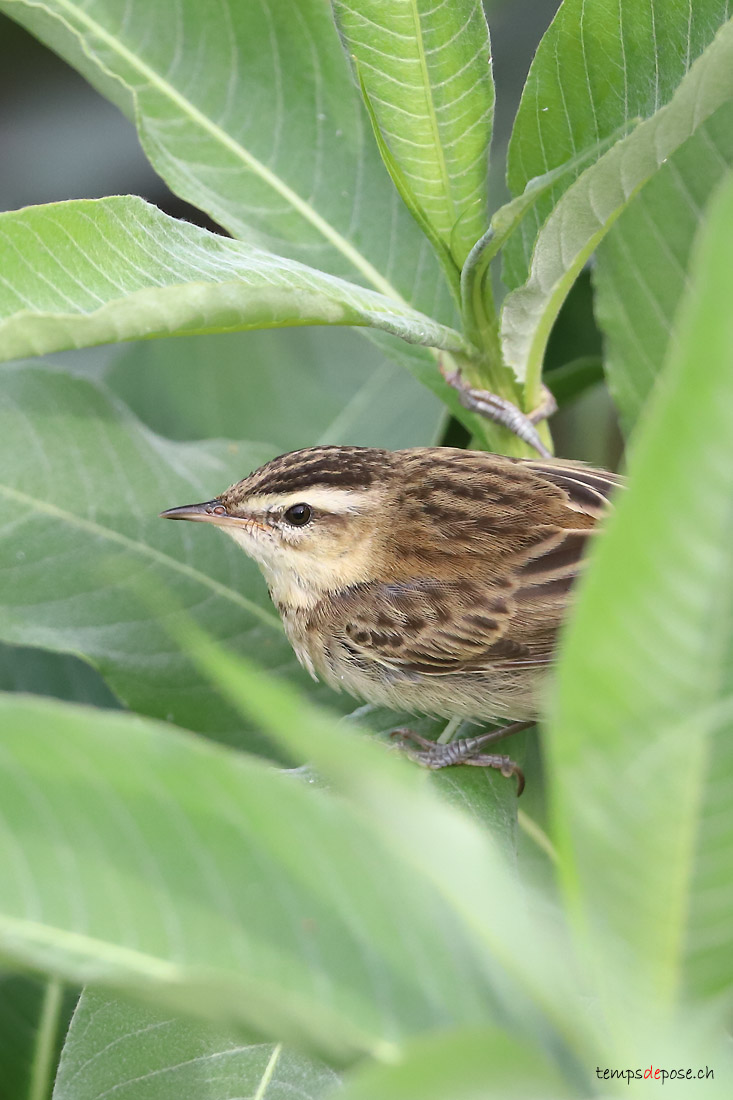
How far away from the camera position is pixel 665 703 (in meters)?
0.81

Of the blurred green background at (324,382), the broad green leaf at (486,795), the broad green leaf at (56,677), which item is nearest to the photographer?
the broad green leaf at (486,795)

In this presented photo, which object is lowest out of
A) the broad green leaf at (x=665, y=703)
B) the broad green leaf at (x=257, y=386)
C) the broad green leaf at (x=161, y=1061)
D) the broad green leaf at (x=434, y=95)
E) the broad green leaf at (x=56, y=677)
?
the broad green leaf at (x=161, y=1061)

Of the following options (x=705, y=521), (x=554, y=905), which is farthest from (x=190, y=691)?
(x=705, y=521)

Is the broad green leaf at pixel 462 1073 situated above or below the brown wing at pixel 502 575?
above

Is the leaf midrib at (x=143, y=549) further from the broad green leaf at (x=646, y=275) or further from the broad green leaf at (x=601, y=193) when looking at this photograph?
the broad green leaf at (x=646, y=275)

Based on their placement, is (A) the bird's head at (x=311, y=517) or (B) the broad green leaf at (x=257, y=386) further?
(B) the broad green leaf at (x=257, y=386)

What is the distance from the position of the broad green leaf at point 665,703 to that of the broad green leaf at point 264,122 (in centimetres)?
180

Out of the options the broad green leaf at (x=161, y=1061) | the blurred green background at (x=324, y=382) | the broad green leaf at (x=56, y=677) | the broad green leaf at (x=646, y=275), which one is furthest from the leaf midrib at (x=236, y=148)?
the broad green leaf at (x=161, y=1061)

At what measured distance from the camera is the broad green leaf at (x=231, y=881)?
89cm

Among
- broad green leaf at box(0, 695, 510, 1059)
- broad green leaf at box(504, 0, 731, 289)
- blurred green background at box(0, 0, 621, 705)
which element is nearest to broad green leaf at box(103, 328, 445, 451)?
blurred green background at box(0, 0, 621, 705)

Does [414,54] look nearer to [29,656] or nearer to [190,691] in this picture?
[190,691]

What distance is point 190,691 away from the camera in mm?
2521

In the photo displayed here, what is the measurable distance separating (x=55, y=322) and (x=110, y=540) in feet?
3.50

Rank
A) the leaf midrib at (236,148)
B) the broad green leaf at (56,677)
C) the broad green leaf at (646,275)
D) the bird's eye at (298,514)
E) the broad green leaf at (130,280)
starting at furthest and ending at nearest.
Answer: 1. the bird's eye at (298,514)
2. the broad green leaf at (56,677)
3. the broad green leaf at (646,275)
4. the leaf midrib at (236,148)
5. the broad green leaf at (130,280)
